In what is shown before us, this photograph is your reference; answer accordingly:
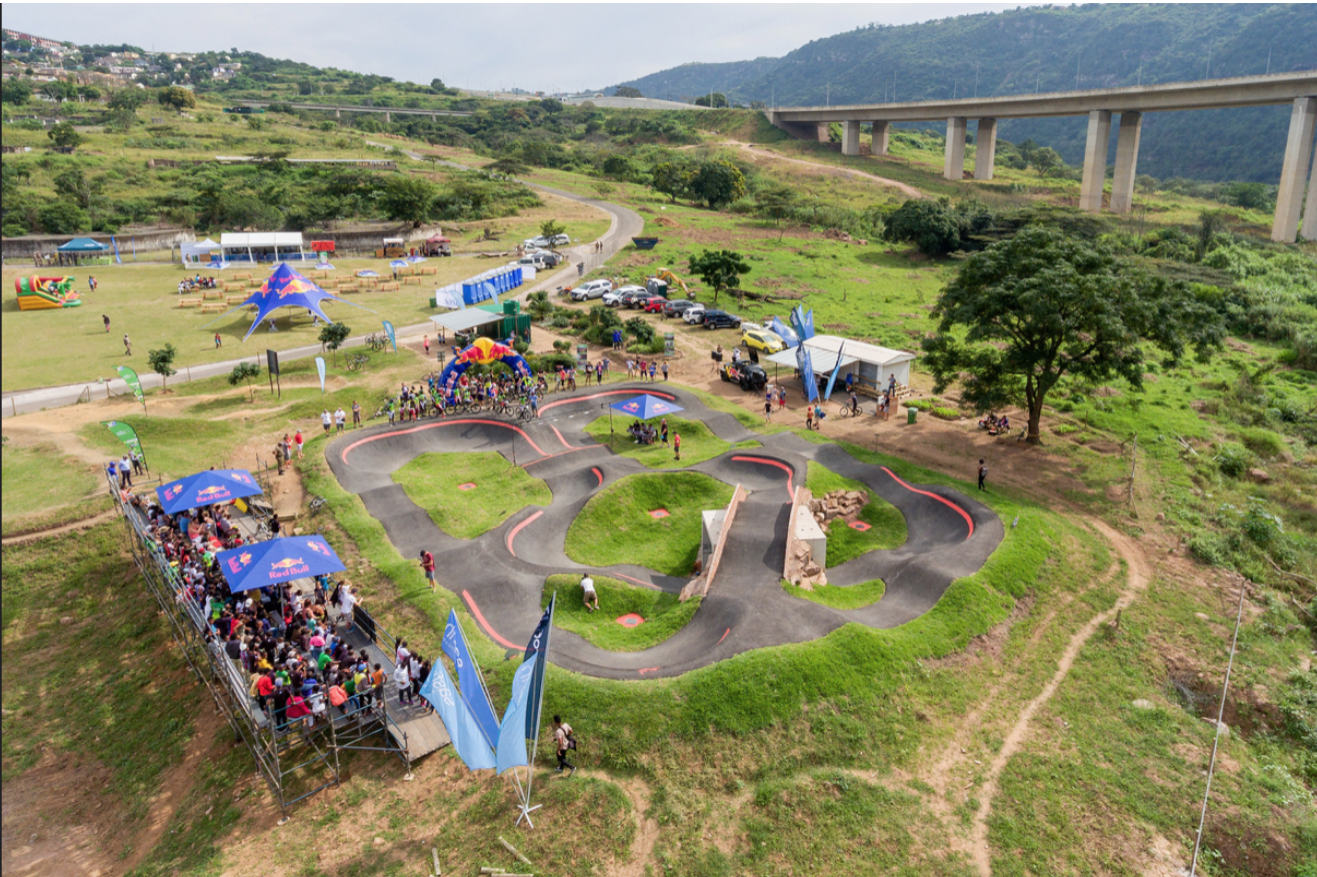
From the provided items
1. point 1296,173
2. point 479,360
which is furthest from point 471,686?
point 1296,173

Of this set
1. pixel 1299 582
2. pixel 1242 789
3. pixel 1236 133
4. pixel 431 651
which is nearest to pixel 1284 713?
pixel 1242 789

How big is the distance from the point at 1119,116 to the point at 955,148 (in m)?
25.4

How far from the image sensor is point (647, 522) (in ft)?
102

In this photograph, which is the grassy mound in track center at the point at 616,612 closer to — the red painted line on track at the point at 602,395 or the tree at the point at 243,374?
the red painted line on track at the point at 602,395

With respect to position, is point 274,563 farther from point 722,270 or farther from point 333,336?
point 722,270

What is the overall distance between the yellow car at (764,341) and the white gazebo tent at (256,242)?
48118 millimetres

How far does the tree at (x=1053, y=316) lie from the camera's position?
112 ft

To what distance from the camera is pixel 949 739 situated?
20.0 meters

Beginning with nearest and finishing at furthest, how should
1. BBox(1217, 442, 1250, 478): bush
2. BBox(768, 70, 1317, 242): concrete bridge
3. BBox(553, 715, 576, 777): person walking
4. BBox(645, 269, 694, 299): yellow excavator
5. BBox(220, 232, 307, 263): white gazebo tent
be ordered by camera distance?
BBox(553, 715, 576, 777): person walking
BBox(1217, 442, 1250, 478): bush
BBox(645, 269, 694, 299): yellow excavator
BBox(220, 232, 307, 263): white gazebo tent
BBox(768, 70, 1317, 242): concrete bridge

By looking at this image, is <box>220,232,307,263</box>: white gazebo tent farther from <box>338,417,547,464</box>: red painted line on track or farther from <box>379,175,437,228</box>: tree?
<box>338,417,547,464</box>: red painted line on track

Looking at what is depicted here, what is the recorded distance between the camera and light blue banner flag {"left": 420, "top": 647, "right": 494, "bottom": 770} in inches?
640

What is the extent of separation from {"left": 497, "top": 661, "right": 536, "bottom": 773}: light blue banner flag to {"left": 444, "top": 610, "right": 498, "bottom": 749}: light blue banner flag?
51cm

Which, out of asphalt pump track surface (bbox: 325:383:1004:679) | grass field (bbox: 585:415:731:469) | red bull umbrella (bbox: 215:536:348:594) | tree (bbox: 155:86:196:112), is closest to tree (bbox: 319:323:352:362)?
asphalt pump track surface (bbox: 325:383:1004:679)

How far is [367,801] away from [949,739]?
590 inches
